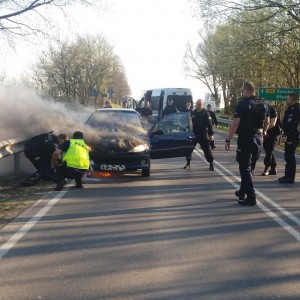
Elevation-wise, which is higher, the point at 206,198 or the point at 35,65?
the point at 35,65

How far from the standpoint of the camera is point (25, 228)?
23.4ft

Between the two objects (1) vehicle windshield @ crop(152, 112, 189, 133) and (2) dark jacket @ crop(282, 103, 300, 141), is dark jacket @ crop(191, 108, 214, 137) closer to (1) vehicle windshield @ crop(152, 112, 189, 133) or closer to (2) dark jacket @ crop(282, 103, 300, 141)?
(1) vehicle windshield @ crop(152, 112, 189, 133)

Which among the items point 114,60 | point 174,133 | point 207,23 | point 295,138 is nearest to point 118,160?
point 174,133

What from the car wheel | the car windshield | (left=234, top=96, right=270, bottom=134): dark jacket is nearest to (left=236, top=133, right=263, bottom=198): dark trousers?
(left=234, top=96, right=270, bottom=134): dark jacket

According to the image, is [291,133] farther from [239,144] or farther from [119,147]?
[119,147]

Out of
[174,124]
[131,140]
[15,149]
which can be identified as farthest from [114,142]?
[174,124]

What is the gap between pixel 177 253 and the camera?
591 cm

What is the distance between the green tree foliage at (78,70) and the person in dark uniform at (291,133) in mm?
22789

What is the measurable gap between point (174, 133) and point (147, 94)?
22.6 meters

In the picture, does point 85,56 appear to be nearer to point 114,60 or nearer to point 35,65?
point 35,65

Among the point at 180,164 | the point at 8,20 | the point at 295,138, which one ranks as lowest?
the point at 180,164

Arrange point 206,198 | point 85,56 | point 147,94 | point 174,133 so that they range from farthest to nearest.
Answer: point 85,56 < point 147,94 < point 174,133 < point 206,198

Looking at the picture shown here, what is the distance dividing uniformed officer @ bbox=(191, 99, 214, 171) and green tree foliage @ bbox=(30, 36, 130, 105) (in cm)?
2008

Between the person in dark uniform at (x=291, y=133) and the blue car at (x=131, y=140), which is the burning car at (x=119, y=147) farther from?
the person in dark uniform at (x=291, y=133)
